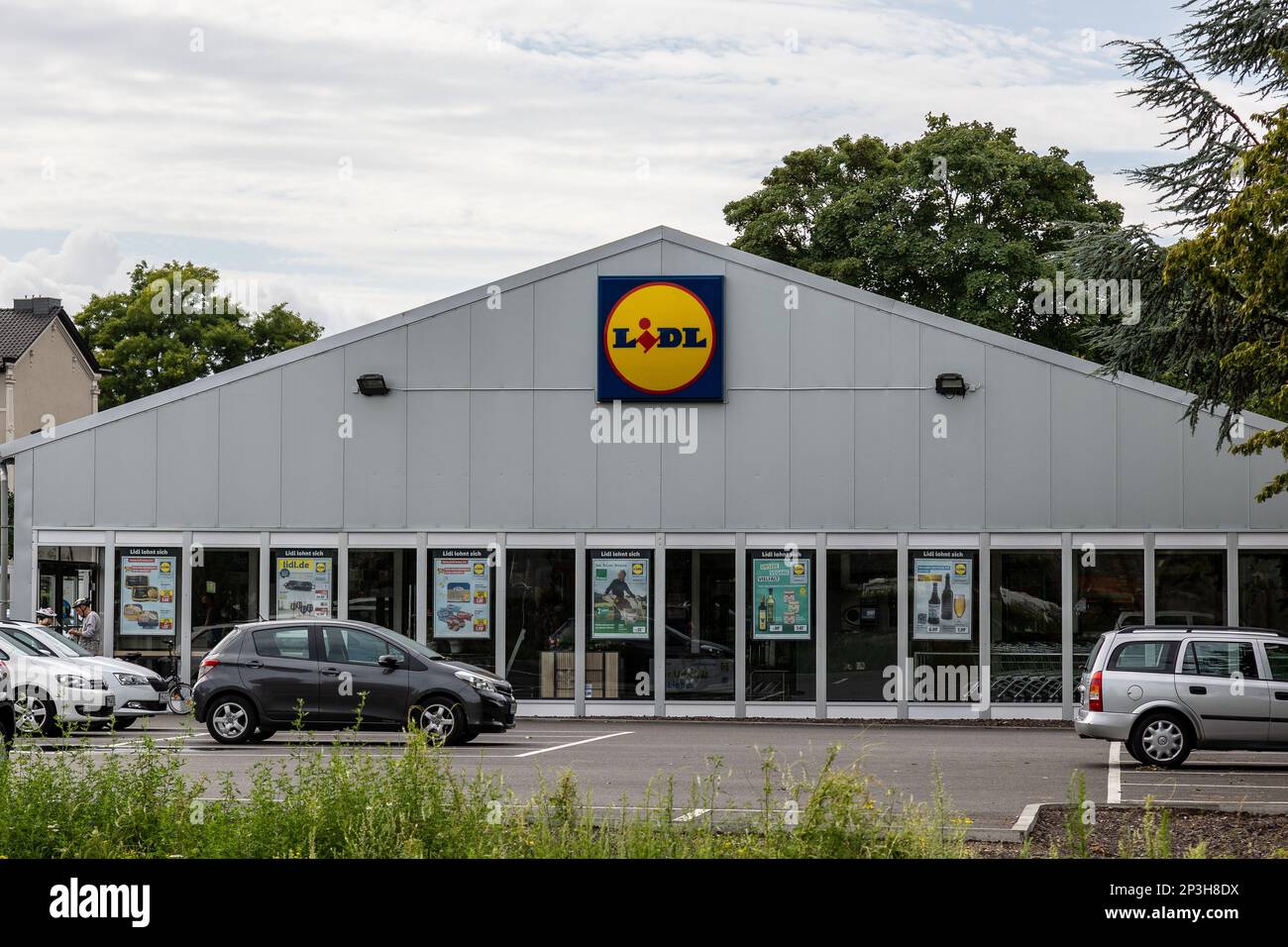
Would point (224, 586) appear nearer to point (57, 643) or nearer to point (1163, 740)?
point (57, 643)

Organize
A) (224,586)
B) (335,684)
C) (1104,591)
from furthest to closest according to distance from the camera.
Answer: (224,586) < (1104,591) < (335,684)

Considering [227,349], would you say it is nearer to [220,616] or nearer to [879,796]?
[220,616]

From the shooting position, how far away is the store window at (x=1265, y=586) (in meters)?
23.4

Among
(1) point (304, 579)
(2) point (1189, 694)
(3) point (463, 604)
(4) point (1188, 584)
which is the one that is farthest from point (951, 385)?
(1) point (304, 579)

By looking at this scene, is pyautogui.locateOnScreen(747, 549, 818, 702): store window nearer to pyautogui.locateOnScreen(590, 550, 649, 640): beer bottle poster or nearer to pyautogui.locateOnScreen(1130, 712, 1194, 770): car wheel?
pyautogui.locateOnScreen(590, 550, 649, 640): beer bottle poster

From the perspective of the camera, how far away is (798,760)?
42.7 feet

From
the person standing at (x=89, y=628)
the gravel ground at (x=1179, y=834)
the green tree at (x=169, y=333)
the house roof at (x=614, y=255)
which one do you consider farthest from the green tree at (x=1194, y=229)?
the green tree at (x=169, y=333)

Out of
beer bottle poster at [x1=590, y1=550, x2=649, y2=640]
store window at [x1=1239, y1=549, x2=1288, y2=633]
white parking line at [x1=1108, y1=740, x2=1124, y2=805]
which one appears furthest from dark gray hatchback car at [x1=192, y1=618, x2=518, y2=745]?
store window at [x1=1239, y1=549, x2=1288, y2=633]

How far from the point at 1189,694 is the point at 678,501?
9427 mm

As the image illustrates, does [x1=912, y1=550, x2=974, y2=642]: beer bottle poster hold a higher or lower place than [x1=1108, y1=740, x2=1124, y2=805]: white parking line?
higher

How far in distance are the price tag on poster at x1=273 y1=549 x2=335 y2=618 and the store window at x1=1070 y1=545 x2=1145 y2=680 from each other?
39.5 ft

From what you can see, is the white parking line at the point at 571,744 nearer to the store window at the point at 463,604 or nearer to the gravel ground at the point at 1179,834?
the store window at the point at 463,604

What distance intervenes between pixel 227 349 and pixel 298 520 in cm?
4182

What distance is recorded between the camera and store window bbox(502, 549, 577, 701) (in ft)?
80.0
